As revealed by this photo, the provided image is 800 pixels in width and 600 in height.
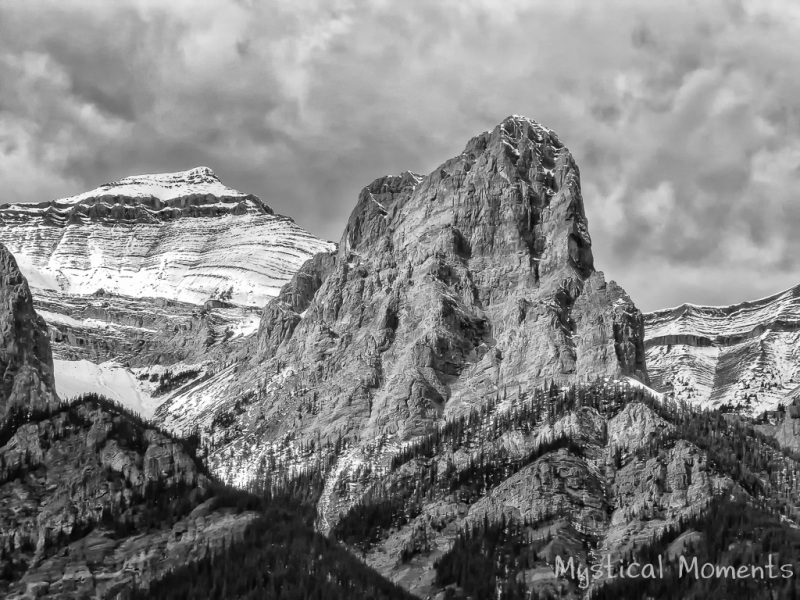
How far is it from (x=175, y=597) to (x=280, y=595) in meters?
13.3

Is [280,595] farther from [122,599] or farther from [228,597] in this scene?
[122,599]

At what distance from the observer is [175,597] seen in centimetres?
19962

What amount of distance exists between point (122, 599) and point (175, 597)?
6781mm

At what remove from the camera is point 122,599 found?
19988cm

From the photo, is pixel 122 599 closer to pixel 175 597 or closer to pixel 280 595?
pixel 175 597

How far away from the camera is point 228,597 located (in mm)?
198750

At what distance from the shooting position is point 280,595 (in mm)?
199500

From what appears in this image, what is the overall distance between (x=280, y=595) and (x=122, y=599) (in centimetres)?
2012

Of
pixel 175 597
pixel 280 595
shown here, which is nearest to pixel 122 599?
pixel 175 597

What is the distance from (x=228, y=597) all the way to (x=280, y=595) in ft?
21.5

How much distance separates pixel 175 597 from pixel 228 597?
6879mm

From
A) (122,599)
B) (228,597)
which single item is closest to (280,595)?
(228,597)
